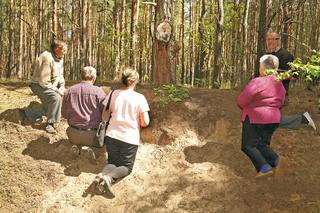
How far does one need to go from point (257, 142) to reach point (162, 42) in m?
3.79

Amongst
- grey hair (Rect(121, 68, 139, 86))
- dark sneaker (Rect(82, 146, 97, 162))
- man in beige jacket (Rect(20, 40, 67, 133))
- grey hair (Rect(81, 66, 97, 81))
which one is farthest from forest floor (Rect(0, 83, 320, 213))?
grey hair (Rect(121, 68, 139, 86))

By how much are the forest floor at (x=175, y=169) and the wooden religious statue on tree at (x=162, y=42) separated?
3.23 ft

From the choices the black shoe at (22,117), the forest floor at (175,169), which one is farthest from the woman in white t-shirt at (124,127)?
the black shoe at (22,117)

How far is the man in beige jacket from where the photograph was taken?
6.71 metres

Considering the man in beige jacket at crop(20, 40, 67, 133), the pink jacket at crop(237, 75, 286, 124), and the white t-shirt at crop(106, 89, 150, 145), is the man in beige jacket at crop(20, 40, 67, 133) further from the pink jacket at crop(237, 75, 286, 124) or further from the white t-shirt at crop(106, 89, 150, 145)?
the pink jacket at crop(237, 75, 286, 124)

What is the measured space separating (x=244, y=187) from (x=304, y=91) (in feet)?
15.0

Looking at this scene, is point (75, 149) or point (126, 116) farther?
point (75, 149)

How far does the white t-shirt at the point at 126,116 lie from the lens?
5.46 m

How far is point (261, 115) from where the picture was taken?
5320mm

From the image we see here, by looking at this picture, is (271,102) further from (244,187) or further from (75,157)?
(75,157)

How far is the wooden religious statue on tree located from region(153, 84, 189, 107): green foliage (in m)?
0.64

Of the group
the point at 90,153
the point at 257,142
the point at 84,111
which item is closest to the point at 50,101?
the point at 84,111

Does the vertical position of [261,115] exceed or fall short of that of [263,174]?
it exceeds it

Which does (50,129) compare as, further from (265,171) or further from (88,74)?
(265,171)
